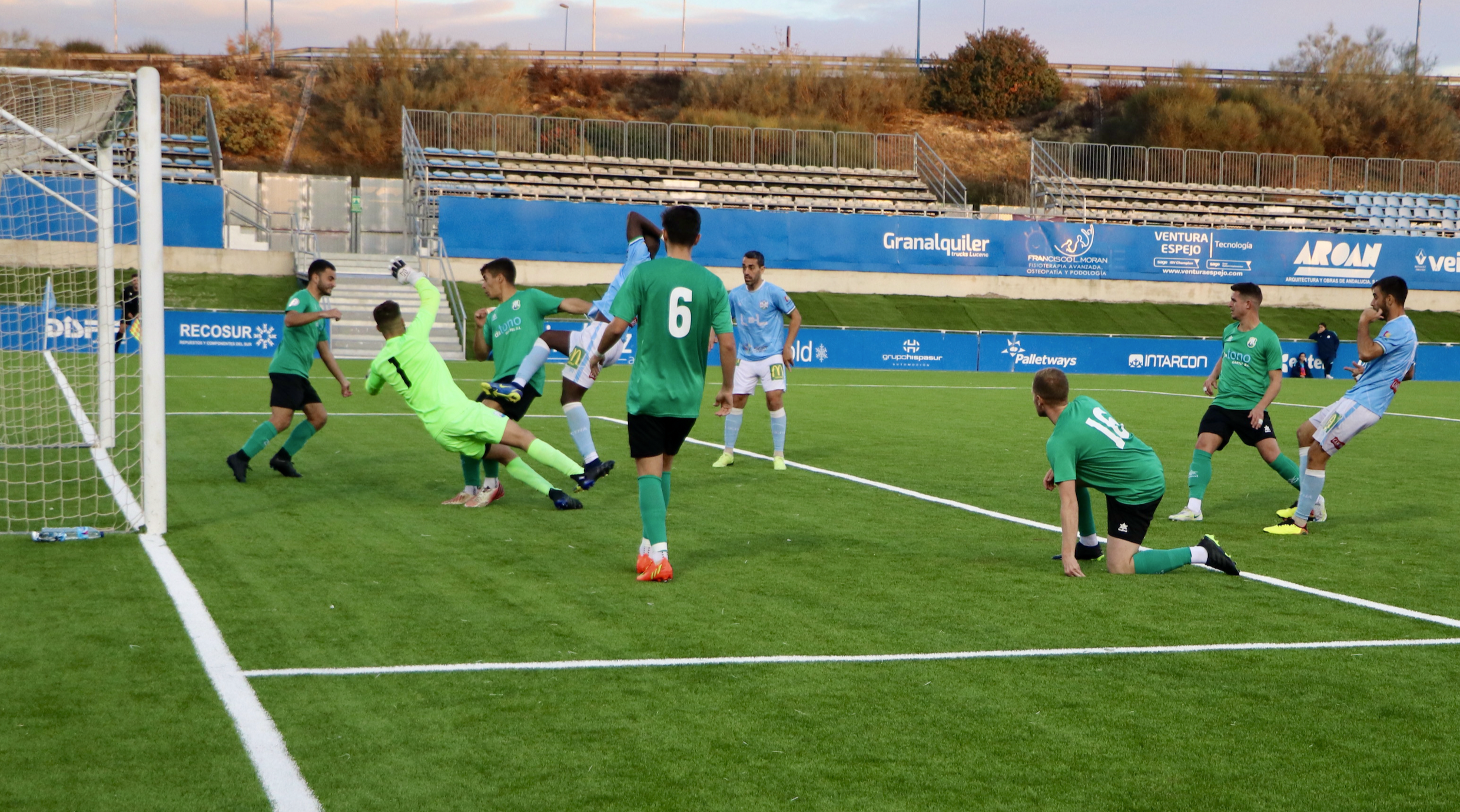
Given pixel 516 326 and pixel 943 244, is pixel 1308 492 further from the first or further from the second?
pixel 943 244

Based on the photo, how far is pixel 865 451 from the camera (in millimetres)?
13406

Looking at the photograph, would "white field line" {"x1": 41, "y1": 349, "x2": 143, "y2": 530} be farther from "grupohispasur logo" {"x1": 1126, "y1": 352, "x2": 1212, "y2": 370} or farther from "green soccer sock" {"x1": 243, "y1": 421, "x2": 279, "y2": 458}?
"grupohispasur logo" {"x1": 1126, "y1": 352, "x2": 1212, "y2": 370}

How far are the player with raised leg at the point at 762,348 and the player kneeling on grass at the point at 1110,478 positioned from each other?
5.23m

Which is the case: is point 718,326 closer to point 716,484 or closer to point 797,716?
point 797,716

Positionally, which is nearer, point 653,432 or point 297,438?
point 653,432

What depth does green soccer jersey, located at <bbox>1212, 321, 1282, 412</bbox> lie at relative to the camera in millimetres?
9625

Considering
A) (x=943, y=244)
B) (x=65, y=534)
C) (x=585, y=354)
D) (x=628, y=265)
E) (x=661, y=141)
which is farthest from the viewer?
(x=661, y=141)

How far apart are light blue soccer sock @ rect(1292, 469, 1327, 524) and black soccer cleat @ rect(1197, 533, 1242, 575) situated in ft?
7.11

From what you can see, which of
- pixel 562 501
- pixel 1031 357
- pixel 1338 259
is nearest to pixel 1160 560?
pixel 562 501

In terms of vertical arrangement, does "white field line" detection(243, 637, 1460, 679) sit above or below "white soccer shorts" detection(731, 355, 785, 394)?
below

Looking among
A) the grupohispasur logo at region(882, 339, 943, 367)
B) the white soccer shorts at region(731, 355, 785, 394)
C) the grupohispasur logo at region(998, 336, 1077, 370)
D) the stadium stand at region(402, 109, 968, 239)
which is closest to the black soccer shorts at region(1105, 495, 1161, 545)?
the white soccer shorts at region(731, 355, 785, 394)

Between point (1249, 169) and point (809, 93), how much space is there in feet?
62.9

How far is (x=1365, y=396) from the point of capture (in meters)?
9.26

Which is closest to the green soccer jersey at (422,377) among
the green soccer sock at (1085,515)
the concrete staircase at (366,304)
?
the green soccer sock at (1085,515)
